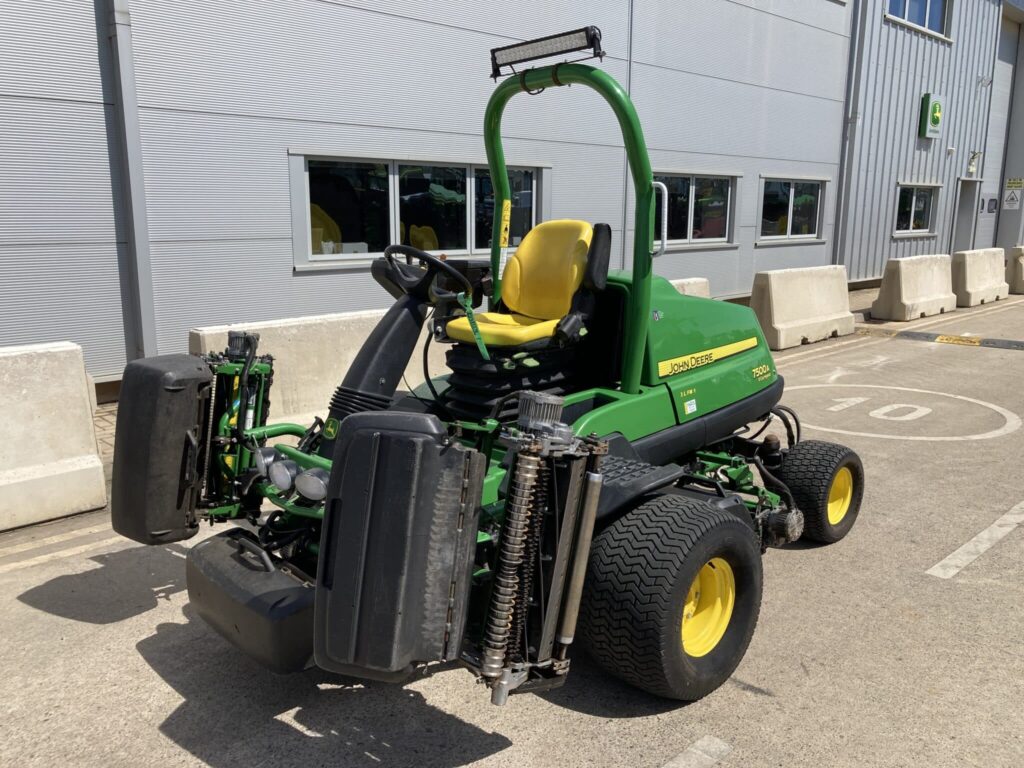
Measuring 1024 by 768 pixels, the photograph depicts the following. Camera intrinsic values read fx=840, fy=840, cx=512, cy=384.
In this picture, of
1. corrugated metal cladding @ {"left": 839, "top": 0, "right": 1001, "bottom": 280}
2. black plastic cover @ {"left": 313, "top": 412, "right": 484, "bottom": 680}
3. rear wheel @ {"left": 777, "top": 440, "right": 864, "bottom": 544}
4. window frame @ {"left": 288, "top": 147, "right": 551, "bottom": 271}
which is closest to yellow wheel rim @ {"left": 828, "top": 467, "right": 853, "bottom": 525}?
rear wheel @ {"left": 777, "top": 440, "right": 864, "bottom": 544}

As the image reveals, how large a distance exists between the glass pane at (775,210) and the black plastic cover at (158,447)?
12014 mm

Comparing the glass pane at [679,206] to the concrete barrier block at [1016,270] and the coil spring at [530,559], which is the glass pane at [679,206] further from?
the coil spring at [530,559]

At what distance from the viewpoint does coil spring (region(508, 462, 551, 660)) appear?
2.59 meters

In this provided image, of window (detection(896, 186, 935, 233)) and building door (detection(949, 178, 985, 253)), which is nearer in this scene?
window (detection(896, 186, 935, 233))

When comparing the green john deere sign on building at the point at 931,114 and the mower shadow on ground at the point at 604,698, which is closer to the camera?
the mower shadow on ground at the point at 604,698

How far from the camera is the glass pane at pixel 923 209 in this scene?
698 inches

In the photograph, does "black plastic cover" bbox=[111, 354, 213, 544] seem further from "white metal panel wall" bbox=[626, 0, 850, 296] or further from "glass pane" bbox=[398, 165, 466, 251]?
"white metal panel wall" bbox=[626, 0, 850, 296]

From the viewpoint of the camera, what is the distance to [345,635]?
94.3 inches

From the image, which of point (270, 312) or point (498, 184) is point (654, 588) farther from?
point (270, 312)

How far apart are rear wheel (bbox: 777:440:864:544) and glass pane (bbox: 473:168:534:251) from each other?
19.1 feet

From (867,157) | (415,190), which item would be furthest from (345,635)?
(867,157)

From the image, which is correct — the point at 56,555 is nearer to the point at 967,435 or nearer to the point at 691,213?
the point at 967,435

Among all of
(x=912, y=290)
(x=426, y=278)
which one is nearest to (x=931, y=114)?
(x=912, y=290)

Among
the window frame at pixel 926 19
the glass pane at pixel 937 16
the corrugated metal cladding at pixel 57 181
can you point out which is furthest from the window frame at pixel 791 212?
the corrugated metal cladding at pixel 57 181
